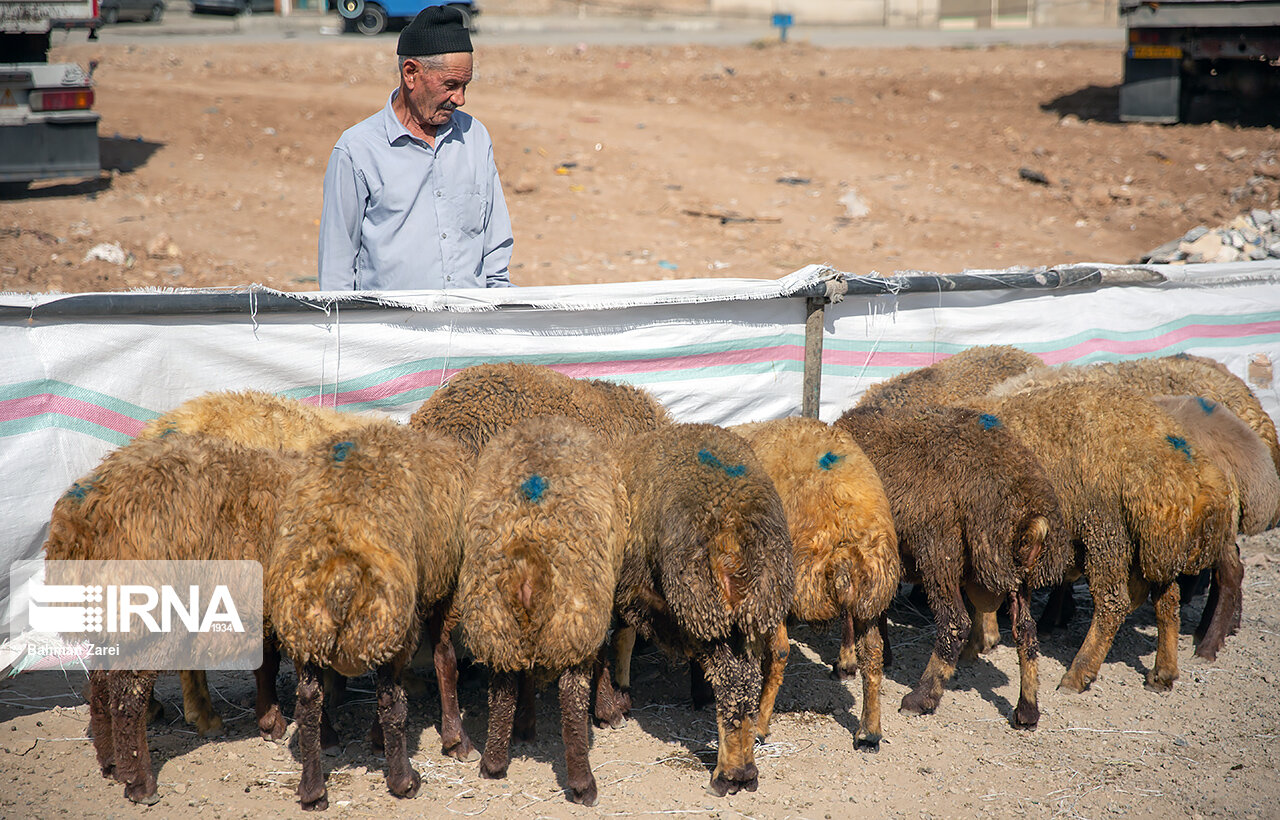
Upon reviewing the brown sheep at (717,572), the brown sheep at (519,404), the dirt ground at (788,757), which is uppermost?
the brown sheep at (519,404)

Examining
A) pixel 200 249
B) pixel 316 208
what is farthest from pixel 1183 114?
pixel 200 249

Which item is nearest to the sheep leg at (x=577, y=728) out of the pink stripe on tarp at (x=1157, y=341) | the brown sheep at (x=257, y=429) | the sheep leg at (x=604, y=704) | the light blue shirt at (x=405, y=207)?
the sheep leg at (x=604, y=704)

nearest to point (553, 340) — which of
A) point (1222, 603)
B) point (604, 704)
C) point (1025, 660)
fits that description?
point (604, 704)

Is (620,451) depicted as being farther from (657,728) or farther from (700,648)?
(657,728)

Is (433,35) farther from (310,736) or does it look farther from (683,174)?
(683,174)

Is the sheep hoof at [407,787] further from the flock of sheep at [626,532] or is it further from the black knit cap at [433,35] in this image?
the black knit cap at [433,35]

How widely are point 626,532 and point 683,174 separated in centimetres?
1116

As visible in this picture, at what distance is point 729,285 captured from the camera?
5770 millimetres

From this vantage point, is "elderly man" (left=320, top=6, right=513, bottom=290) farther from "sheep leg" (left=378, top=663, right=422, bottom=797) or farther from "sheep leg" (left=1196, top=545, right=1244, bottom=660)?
"sheep leg" (left=1196, top=545, right=1244, bottom=660)

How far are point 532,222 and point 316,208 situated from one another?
108 inches

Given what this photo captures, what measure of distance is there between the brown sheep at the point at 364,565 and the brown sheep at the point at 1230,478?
3716mm

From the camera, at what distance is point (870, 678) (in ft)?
14.3

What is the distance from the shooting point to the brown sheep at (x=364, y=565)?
11.6 feet

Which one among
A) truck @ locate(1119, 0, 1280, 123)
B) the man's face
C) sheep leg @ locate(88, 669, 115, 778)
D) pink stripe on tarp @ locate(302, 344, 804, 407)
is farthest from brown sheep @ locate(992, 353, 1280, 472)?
truck @ locate(1119, 0, 1280, 123)
